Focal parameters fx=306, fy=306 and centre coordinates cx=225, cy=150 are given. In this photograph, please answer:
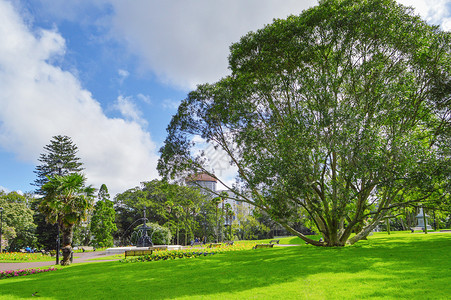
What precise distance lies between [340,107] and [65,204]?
55.7ft

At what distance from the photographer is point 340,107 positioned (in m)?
16.7

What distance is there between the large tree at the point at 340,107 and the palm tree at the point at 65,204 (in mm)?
9975

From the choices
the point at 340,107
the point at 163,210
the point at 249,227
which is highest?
the point at 340,107

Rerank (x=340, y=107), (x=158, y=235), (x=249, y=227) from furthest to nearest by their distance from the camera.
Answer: (x=249, y=227)
(x=158, y=235)
(x=340, y=107)

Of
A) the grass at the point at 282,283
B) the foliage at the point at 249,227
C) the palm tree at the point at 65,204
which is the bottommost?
the foliage at the point at 249,227

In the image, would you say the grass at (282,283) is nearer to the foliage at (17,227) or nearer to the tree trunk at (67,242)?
the tree trunk at (67,242)

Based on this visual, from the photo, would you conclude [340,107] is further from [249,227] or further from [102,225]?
[249,227]

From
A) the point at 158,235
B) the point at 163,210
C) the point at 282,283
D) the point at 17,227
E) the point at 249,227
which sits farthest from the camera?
the point at 249,227

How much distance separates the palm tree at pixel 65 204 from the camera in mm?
18344

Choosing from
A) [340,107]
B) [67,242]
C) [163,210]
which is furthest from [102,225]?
[340,107]

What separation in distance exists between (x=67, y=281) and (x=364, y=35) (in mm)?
18766

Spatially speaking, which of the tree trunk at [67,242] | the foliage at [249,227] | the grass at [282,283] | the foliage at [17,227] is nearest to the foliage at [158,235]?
the foliage at [17,227]

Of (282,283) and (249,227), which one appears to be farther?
(249,227)

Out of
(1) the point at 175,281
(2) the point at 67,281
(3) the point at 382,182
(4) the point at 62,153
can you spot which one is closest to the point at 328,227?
(3) the point at 382,182
